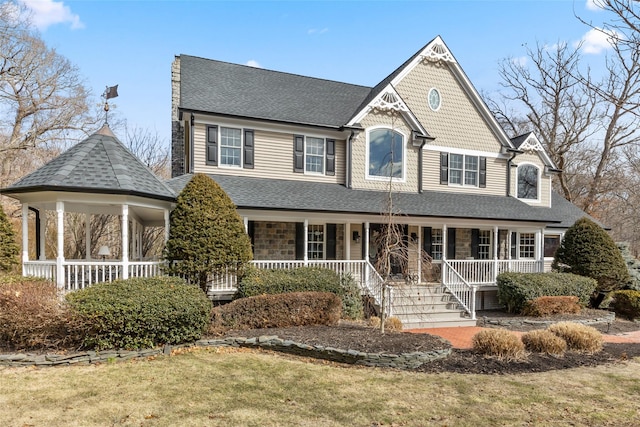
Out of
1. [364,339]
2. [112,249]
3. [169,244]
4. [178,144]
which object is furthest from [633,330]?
[112,249]

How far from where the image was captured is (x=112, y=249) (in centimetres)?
2391

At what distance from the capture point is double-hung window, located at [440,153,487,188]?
17656 millimetres

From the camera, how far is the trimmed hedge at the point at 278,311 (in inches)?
379

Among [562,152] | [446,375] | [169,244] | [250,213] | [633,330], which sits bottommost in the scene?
[633,330]

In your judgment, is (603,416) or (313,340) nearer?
(603,416)

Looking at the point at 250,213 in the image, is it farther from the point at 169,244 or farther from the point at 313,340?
the point at 313,340

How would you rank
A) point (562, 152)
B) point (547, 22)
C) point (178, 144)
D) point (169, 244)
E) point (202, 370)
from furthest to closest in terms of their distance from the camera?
point (562, 152) < point (178, 144) < point (169, 244) < point (202, 370) < point (547, 22)

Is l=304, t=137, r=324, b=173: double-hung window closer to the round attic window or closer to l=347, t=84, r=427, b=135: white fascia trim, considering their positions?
l=347, t=84, r=427, b=135: white fascia trim

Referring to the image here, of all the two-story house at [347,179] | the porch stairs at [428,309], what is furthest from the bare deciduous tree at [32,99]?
the porch stairs at [428,309]

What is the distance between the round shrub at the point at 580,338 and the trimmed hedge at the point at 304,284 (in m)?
5.42

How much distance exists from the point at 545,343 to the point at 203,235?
857 centimetres

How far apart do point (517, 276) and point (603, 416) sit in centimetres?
928

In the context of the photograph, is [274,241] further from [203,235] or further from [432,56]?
[432,56]

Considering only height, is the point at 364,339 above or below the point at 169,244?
below
